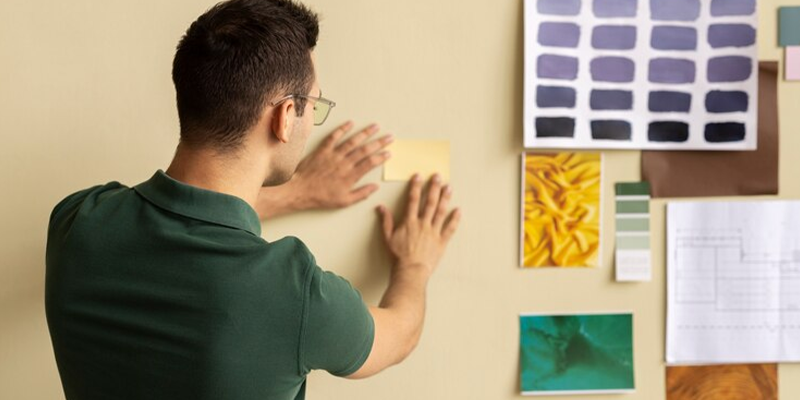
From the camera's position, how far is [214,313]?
40.9 inches

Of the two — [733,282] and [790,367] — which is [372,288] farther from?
[790,367]

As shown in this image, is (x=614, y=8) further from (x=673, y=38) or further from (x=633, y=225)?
(x=633, y=225)

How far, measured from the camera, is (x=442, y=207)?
1.47 metres

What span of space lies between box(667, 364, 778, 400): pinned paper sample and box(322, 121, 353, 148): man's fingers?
0.64m

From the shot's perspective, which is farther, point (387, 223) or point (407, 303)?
point (387, 223)

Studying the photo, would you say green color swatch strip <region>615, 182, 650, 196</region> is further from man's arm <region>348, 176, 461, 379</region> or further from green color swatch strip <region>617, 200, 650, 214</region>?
man's arm <region>348, 176, 461, 379</region>

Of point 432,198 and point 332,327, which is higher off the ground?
point 432,198

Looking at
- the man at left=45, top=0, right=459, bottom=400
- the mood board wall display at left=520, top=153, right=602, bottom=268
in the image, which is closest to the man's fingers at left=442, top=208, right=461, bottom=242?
the mood board wall display at left=520, top=153, right=602, bottom=268

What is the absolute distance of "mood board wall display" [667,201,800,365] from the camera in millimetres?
1535

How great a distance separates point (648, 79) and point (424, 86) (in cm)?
35

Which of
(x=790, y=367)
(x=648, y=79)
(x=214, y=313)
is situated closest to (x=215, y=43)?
(x=214, y=313)

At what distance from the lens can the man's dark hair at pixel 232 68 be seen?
111 cm

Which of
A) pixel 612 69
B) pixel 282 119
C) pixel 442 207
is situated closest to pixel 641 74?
pixel 612 69

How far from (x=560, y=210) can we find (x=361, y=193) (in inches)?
12.3
